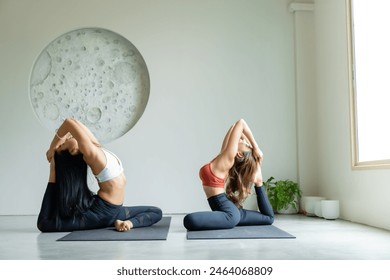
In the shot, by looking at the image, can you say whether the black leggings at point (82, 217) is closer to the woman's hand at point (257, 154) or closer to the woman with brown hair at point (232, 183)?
the woman with brown hair at point (232, 183)

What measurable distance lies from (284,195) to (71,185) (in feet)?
8.36

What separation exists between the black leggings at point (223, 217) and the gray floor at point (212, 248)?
158 millimetres

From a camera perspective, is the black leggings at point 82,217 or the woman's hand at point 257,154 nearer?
the black leggings at point 82,217

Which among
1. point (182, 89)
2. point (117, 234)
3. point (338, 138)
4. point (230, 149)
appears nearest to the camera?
point (117, 234)

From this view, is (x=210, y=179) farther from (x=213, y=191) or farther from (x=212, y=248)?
(x=212, y=248)

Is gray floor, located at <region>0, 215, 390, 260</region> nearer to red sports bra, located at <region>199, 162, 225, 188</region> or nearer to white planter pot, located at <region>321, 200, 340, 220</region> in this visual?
red sports bra, located at <region>199, 162, 225, 188</region>

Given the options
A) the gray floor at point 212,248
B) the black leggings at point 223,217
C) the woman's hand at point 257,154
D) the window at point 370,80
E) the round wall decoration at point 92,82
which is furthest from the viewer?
the round wall decoration at point 92,82

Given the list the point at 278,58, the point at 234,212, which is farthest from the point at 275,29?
the point at 234,212

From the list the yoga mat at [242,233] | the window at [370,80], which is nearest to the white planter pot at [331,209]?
the window at [370,80]

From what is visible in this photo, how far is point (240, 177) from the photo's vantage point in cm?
356

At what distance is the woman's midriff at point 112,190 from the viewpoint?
10.8ft

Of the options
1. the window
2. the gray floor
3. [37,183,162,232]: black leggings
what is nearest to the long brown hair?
the gray floor

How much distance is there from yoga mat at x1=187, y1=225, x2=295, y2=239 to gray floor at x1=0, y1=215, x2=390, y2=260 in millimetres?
85

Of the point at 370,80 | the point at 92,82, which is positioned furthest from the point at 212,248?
the point at 92,82
